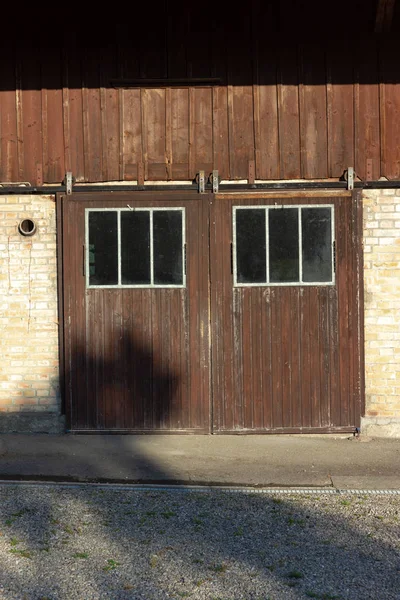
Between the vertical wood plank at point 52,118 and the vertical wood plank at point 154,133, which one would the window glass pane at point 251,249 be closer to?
the vertical wood plank at point 154,133

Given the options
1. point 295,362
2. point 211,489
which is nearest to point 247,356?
point 295,362

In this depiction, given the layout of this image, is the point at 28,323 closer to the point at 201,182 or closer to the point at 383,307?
the point at 201,182

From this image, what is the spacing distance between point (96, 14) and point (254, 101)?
2153mm

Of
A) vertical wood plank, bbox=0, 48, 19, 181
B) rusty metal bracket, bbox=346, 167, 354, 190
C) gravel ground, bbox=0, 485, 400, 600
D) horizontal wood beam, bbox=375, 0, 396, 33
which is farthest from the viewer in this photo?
vertical wood plank, bbox=0, 48, 19, 181

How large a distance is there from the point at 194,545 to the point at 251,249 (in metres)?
4.67

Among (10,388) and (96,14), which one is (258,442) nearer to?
(10,388)

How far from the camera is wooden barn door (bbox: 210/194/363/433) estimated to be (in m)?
9.76

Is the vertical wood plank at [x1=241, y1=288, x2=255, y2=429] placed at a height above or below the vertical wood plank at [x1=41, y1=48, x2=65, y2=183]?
below

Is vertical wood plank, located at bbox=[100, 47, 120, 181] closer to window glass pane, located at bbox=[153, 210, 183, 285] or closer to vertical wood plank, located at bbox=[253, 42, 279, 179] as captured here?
window glass pane, located at bbox=[153, 210, 183, 285]

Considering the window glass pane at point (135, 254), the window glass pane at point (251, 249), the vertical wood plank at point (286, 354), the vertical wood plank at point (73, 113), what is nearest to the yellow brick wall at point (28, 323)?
the vertical wood plank at point (73, 113)

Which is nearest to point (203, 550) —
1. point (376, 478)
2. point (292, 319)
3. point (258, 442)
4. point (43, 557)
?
point (43, 557)

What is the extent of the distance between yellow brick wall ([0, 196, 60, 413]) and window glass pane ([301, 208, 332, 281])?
298cm

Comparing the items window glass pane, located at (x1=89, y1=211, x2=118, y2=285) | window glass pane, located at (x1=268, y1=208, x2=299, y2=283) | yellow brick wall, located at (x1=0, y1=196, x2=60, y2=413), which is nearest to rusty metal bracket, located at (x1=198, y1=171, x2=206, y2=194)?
window glass pane, located at (x1=268, y1=208, x2=299, y2=283)

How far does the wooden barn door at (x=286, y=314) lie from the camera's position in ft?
32.0
